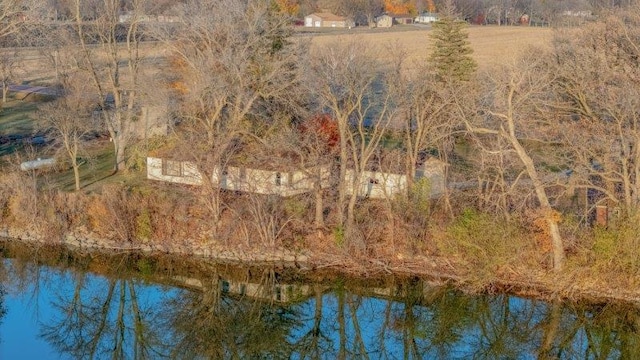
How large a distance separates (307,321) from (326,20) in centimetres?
7453

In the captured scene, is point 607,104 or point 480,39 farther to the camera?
point 480,39

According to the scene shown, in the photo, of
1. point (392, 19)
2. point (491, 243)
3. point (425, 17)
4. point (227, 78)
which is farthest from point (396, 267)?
point (425, 17)

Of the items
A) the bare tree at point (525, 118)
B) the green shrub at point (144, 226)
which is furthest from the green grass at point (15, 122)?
the bare tree at point (525, 118)

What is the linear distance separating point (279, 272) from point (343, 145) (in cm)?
442

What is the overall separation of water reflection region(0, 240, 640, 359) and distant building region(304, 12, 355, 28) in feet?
227

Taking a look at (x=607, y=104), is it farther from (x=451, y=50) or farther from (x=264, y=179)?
(x=451, y=50)

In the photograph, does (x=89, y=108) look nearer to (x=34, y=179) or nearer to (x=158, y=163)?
(x=158, y=163)

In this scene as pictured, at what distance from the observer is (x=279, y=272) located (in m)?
26.6

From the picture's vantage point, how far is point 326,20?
95.5 m

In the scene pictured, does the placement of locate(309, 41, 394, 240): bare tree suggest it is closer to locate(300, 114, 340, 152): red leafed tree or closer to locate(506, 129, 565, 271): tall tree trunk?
locate(300, 114, 340, 152): red leafed tree

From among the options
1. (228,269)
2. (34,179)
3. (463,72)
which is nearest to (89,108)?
(34,179)

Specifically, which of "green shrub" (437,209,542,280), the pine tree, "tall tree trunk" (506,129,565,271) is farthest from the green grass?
"tall tree trunk" (506,129,565,271)

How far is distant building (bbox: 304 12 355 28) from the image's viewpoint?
9381cm

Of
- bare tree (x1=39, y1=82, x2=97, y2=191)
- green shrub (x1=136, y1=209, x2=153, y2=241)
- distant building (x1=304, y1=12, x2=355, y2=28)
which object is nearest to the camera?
green shrub (x1=136, y1=209, x2=153, y2=241)
